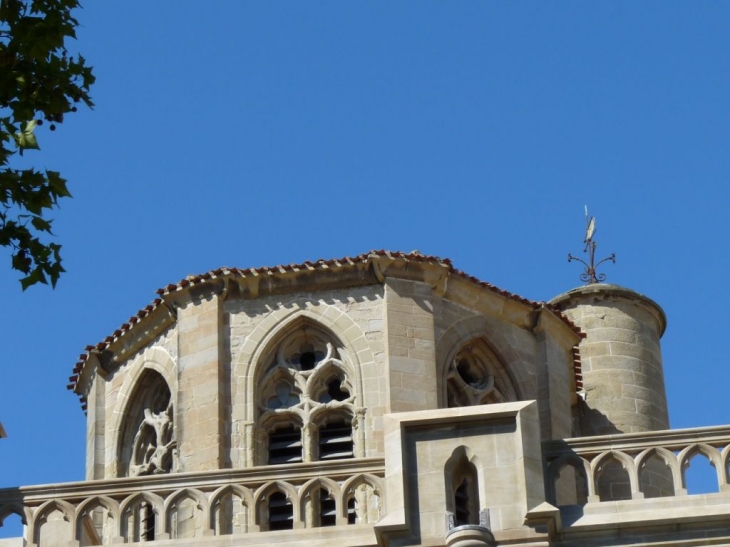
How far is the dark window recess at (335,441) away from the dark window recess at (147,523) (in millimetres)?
1666

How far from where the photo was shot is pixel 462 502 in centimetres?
2091

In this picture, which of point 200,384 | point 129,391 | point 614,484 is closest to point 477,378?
point 614,484

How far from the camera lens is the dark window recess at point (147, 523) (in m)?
24.2

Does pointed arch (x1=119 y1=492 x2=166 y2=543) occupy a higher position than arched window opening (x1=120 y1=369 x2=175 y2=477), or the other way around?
arched window opening (x1=120 y1=369 x2=175 y2=477)

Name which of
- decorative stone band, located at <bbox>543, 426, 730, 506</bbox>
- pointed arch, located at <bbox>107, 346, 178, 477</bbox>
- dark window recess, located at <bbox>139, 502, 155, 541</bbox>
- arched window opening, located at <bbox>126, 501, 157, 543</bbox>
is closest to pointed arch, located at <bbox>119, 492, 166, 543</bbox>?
decorative stone band, located at <bbox>543, 426, 730, 506</bbox>

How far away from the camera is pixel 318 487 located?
1981cm

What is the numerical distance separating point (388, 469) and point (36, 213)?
3.78 m

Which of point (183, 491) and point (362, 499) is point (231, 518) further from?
point (183, 491)

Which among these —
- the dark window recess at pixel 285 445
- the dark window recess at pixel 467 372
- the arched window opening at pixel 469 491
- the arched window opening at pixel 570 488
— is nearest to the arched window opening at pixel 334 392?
the dark window recess at pixel 285 445

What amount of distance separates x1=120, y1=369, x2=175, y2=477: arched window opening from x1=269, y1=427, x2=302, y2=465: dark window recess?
104 cm

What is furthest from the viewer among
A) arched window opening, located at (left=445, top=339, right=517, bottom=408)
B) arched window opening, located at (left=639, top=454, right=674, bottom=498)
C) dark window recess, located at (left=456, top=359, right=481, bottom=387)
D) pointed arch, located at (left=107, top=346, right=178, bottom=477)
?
arched window opening, located at (left=639, top=454, right=674, bottom=498)

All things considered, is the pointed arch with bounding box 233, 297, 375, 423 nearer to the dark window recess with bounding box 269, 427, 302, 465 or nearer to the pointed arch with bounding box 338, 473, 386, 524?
the dark window recess with bounding box 269, 427, 302, 465

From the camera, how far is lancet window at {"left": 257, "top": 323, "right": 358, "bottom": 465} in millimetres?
24609

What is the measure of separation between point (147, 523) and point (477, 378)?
361 cm
